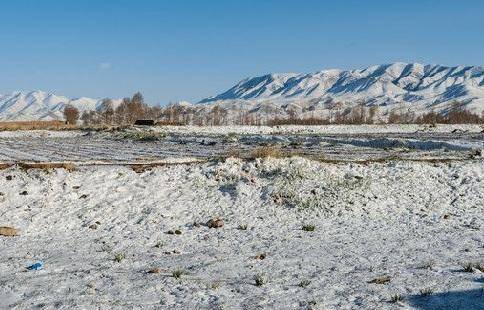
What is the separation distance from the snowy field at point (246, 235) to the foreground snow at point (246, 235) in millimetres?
43

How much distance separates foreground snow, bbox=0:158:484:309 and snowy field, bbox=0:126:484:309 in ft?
0.14

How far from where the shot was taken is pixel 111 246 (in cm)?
1491

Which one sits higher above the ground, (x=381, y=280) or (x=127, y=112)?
(x=127, y=112)

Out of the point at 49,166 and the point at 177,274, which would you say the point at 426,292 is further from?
the point at 49,166

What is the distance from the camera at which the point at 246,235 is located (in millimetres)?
16078

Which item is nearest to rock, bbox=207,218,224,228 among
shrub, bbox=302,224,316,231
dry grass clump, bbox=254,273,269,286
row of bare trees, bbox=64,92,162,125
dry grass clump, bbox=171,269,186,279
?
shrub, bbox=302,224,316,231

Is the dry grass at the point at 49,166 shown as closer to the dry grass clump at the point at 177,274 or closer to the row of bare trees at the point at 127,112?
the dry grass clump at the point at 177,274

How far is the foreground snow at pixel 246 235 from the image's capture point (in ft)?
34.8

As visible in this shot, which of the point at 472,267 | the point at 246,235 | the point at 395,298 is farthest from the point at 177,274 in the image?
the point at 472,267

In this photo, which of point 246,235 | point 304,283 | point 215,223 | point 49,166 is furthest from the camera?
point 49,166

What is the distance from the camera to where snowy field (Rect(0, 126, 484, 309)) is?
1059 centimetres

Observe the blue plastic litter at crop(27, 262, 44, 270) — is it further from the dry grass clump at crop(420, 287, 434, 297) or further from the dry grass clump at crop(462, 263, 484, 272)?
the dry grass clump at crop(462, 263, 484, 272)

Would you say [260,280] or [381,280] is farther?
[260,280]

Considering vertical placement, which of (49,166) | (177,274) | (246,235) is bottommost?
(246,235)
